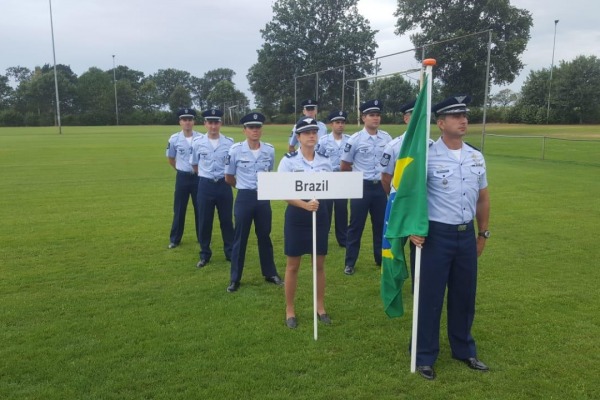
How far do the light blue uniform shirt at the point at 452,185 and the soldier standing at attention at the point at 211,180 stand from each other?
11.4 ft

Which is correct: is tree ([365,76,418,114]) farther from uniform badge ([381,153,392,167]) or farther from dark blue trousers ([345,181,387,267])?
uniform badge ([381,153,392,167])

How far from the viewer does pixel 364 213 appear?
6.50 meters

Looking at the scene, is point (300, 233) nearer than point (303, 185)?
No

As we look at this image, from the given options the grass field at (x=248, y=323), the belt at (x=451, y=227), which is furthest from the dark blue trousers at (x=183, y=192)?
the belt at (x=451, y=227)

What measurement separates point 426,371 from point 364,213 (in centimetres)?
294

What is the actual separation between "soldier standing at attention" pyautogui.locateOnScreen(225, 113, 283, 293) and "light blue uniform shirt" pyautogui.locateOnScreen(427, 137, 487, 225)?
245 cm

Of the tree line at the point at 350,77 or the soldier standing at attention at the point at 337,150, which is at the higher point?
the tree line at the point at 350,77

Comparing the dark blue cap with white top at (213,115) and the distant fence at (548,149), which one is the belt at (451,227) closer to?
the dark blue cap with white top at (213,115)

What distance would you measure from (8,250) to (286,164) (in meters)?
5.36

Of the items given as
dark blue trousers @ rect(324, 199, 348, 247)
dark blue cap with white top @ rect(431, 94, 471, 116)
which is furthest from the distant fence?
dark blue cap with white top @ rect(431, 94, 471, 116)

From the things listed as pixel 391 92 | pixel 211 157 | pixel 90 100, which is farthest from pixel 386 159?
pixel 90 100

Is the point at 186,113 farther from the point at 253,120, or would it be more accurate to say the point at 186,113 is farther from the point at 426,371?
the point at 426,371

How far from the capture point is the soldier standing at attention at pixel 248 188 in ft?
18.6

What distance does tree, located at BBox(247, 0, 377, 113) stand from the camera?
54875 millimetres
